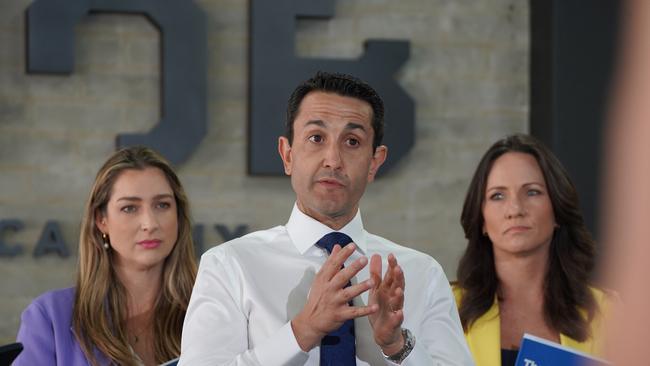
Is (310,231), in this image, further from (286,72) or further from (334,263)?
(286,72)

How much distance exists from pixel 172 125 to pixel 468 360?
252 cm

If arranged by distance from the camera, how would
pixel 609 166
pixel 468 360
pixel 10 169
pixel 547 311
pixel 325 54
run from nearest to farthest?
pixel 609 166
pixel 468 360
pixel 547 311
pixel 10 169
pixel 325 54

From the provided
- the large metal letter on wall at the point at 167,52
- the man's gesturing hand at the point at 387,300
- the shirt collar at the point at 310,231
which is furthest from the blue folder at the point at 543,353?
the large metal letter on wall at the point at 167,52

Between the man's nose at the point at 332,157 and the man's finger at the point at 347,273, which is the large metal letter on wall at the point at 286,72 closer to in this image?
the man's nose at the point at 332,157

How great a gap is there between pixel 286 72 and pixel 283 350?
271cm

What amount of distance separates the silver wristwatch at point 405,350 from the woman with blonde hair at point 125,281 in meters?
1.18

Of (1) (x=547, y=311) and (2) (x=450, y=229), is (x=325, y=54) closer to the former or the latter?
(2) (x=450, y=229)

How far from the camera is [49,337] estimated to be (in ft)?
8.66

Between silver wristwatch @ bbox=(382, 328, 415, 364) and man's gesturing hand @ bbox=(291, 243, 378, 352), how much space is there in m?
0.14

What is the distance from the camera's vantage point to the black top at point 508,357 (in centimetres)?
256

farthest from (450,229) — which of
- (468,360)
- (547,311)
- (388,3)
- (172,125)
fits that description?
(468,360)

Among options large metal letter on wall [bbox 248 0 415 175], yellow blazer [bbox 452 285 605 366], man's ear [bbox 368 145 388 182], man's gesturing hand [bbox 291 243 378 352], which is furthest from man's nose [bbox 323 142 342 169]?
large metal letter on wall [bbox 248 0 415 175]

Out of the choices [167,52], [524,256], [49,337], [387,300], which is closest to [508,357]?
[524,256]

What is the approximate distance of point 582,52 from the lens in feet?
14.2
